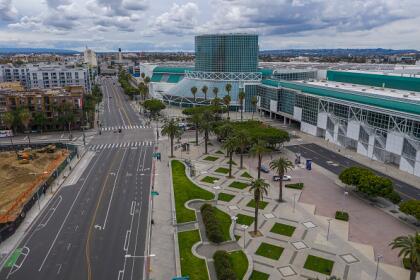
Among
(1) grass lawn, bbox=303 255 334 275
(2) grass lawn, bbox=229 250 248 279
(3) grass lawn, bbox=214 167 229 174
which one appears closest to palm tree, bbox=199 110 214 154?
(3) grass lawn, bbox=214 167 229 174

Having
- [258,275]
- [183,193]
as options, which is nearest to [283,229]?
[258,275]

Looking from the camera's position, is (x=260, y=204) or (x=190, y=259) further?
(x=260, y=204)

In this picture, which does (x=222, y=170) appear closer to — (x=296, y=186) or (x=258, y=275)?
(x=296, y=186)

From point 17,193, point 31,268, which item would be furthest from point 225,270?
point 17,193

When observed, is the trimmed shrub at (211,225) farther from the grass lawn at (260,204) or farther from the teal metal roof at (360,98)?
the teal metal roof at (360,98)

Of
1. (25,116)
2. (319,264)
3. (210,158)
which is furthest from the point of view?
(25,116)

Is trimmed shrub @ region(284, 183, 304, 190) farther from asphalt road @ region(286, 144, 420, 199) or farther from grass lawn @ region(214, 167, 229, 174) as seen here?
grass lawn @ region(214, 167, 229, 174)

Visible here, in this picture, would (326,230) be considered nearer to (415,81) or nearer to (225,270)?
(225,270)
